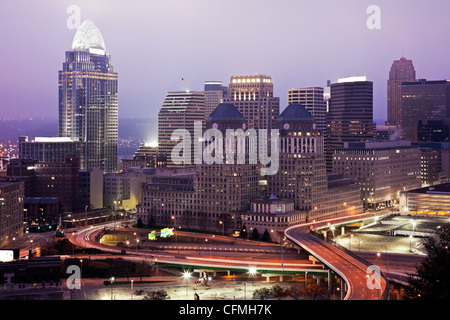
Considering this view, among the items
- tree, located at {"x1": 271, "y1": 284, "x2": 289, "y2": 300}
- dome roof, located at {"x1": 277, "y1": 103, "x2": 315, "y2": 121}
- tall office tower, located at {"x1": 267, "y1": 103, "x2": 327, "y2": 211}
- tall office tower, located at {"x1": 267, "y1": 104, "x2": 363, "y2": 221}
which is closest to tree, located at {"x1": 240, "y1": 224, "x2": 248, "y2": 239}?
tall office tower, located at {"x1": 267, "y1": 104, "x2": 363, "y2": 221}

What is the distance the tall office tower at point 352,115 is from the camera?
18162 centimetres

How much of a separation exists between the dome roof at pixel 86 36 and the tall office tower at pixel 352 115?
2735 inches

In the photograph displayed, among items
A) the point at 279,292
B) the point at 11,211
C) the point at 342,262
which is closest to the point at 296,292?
the point at 279,292

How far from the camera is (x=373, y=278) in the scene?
58188 millimetres

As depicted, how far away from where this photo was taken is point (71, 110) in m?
185

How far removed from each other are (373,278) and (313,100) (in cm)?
10846

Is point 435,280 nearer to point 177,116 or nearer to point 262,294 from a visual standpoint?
point 262,294

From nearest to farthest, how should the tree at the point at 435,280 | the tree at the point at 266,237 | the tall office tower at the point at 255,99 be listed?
the tree at the point at 435,280 → the tree at the point at 266,237 → the tall office tower at the point at 255,99

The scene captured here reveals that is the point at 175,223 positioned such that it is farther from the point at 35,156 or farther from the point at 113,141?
the point at 113,141

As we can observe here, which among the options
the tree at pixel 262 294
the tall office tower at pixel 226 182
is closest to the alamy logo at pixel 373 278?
the tree at pixel 262 294

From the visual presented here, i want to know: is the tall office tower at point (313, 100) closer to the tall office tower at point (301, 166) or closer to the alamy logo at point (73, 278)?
the tall office tower at point (301, 166)

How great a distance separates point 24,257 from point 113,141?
114850mm

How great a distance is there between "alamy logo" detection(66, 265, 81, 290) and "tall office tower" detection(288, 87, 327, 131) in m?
99.6
